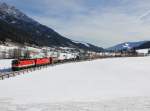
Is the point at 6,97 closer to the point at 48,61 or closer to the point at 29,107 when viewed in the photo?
the point at 29,107

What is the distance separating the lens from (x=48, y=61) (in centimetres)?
9619

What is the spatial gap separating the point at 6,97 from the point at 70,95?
6272 millimetres

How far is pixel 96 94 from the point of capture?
30.8 m

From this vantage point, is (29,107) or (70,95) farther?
(70,95)

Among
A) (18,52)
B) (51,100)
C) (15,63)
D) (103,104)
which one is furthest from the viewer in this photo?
(18,52)

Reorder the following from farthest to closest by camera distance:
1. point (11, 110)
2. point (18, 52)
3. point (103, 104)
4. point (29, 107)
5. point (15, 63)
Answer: point (18, 52), point (15, 63), point (103, 104), point (29, 107), point (11, 110)

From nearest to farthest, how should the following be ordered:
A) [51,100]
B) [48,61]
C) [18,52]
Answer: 1. [51,100]
2. [48,61]
3. [18,52]

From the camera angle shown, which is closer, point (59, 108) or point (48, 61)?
point (59, 108)

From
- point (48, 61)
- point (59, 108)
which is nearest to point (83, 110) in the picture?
point (59, 108)

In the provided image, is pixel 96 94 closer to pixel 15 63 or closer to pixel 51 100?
pixel 51 100

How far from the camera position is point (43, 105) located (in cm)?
2339

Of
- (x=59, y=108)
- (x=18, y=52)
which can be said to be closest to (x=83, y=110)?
(x=59, y=108)

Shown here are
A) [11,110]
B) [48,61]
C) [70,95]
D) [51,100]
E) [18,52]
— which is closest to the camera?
[11,110]

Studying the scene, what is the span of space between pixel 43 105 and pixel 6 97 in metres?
5.80
